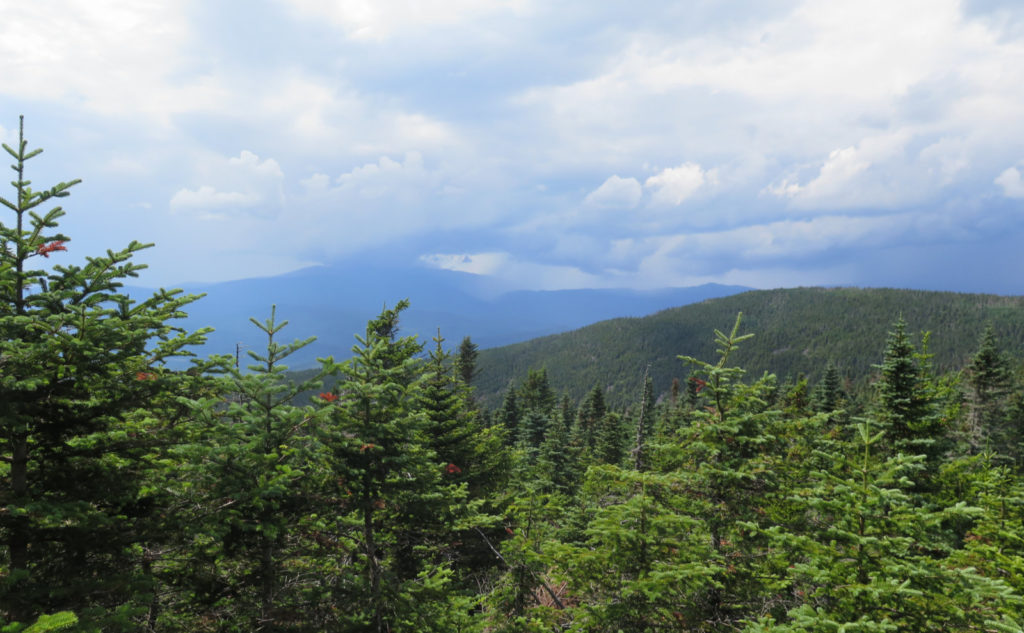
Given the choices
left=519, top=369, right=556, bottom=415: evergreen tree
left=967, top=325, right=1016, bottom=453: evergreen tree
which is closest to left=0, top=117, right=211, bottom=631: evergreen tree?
left=967, top=325, right=1016, bottom=453: evergreen tree

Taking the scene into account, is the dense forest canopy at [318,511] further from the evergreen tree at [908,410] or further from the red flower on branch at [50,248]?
the evergreen tree at [908,410]

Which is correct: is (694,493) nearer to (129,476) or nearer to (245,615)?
(245,615)

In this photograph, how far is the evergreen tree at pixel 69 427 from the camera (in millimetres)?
5262

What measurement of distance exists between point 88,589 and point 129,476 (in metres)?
1.39

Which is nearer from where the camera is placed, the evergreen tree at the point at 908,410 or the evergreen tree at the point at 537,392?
the evergreen tree at the point at 908,410

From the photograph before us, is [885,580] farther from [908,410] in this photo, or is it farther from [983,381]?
[983,381]

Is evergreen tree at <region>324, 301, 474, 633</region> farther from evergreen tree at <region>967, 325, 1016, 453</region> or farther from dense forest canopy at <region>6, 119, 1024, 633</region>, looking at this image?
evergreen tree at <region>967, 325, 1016, 453</region>

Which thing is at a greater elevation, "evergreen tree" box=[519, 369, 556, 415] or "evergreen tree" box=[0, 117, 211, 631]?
"evergreen tree" box=[0, 117, 211, 631]

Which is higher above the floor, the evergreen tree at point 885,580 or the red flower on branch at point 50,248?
the red flower on branch at point 50,248

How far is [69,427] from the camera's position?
596cm

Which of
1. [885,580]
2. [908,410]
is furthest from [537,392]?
[885,580]

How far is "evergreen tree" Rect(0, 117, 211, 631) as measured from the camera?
5.26 meters

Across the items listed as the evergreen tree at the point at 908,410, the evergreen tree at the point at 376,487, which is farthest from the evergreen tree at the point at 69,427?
the evergreen tree at the point at 908,410

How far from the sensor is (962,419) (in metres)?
44.2
